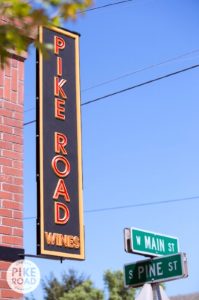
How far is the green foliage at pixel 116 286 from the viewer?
46.8 meters

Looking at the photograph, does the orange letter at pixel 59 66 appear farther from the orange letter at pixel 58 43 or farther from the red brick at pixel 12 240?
the red brick at pixel 12 240

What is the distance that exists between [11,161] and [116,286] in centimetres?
4162

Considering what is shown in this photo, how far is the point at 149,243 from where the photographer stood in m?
7.04

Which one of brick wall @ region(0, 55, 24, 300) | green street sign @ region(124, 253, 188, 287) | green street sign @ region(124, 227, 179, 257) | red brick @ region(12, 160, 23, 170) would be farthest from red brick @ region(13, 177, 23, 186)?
green street sign @ region(124, 253, 188, 287)

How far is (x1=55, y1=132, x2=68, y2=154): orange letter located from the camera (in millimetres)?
7441

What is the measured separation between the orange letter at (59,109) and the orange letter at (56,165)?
1.83 ft

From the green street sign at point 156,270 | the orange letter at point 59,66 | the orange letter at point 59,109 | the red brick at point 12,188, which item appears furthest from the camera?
the orange letter at point 59,66

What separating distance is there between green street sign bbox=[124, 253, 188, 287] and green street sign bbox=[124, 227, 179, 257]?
6.2 inches

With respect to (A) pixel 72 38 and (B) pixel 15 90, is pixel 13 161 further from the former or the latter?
(A) pixel 72 38

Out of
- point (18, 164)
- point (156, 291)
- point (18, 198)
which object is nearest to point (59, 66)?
point (18, 164)

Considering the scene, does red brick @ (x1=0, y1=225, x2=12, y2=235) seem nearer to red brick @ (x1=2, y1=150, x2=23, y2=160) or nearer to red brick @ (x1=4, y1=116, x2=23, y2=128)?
red brick @ (x1=2, y1=150, x2=23, y2=160)

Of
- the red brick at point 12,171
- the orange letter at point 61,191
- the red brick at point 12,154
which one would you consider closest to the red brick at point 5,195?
the red brick at point 12,171

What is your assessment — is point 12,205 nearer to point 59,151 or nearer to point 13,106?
point 59,151

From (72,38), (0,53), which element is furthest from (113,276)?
(0,53)
